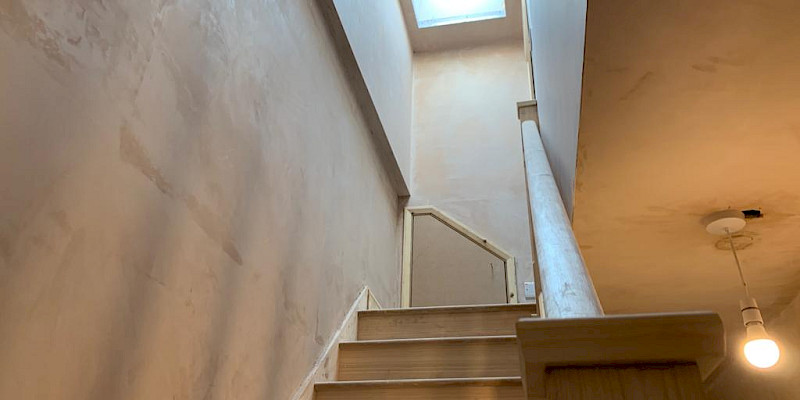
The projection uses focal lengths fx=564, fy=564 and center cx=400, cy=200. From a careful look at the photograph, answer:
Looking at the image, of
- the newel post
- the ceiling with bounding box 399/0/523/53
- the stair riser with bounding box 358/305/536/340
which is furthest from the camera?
the ceiling with bounding box 399/0/523/53

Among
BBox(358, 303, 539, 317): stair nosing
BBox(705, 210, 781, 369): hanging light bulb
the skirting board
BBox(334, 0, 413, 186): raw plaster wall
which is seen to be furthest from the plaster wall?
BBox(705, 210, 781, 369): hanging light bulb

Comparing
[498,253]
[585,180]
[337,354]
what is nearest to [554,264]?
[585,180]

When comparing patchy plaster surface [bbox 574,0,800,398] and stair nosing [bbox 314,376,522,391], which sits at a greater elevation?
patchy plaster surface [bbox 574,0,800,398]

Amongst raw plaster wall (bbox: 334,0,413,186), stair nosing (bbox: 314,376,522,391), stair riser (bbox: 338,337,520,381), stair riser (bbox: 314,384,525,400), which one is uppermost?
raw plaster wall (bbox: 334,0,413,186)

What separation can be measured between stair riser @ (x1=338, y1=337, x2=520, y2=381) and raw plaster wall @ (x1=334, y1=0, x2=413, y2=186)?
1.55m

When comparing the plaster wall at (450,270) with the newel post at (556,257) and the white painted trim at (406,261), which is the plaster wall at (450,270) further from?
the newel post at (556,257)

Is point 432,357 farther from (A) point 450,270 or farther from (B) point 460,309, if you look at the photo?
(A) point 450,270

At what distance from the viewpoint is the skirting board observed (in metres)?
2.07

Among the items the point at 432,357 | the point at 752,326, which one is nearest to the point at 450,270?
the point at 432,357

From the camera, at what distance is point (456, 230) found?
417 cm

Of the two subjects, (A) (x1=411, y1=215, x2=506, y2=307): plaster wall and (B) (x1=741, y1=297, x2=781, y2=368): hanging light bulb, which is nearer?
(B) (x1=741, y1=297, x2=781, y2=368): hanging light bulb

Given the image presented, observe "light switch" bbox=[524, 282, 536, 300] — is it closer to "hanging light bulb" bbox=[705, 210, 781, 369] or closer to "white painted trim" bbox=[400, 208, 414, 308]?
"white painted trim" bbox=[400, 208, 414, 308]

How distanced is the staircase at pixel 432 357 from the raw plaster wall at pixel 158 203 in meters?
0.22

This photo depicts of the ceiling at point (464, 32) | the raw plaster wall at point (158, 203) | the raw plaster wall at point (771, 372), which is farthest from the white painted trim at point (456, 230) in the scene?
the ceiling at point (464, 32)
